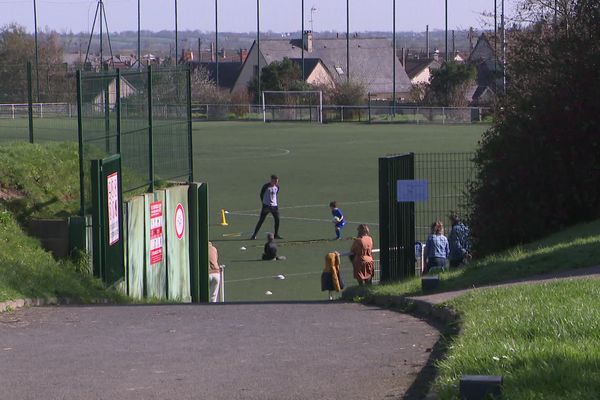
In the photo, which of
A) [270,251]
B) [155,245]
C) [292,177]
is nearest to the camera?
[155,245]

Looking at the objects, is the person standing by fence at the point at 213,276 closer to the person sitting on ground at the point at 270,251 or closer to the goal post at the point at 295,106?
the person sitting on ground at the point at 270,251

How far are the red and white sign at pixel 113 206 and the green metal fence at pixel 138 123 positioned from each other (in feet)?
1.20

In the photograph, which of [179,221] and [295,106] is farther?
[295,106]

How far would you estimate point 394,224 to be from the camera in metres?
15.2

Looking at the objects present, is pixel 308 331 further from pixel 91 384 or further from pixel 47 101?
pixel 47 101

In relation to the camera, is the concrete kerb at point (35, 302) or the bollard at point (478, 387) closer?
the bollard at point (478, 387)

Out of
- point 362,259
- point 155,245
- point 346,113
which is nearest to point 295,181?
point 362,259

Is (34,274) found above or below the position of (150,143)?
below

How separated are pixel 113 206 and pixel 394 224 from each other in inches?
150

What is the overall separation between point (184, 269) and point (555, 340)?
12.0m

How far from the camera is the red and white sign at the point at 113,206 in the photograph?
1490 centimetres

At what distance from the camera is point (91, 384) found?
7.62 metres

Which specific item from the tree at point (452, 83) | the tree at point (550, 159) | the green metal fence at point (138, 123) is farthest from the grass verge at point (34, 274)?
the tree at point (452, 83)

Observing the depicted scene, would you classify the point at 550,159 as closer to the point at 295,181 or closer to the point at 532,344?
the point at 532,344
